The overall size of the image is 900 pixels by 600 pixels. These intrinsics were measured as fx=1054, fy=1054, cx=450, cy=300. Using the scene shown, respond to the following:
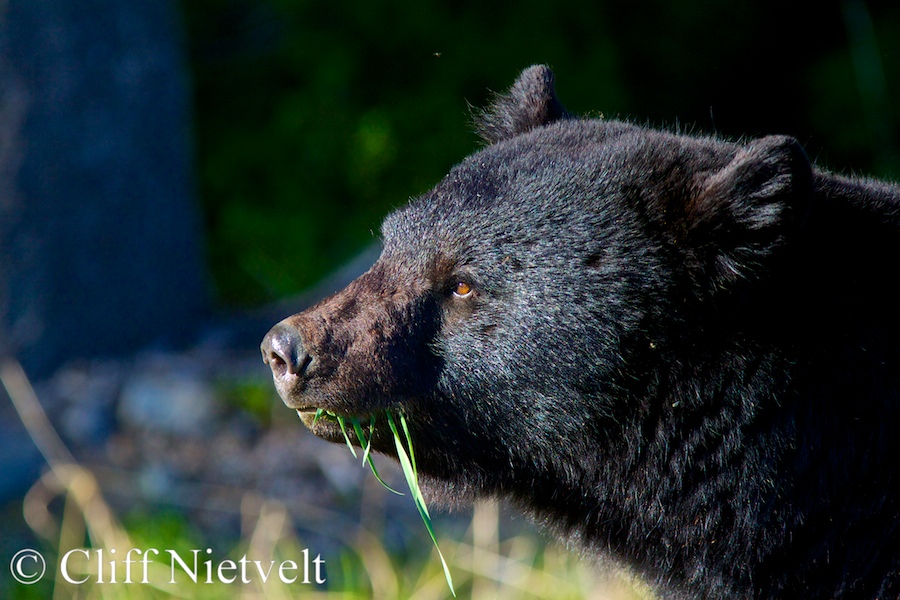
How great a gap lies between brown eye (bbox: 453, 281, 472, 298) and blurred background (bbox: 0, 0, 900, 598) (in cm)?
102

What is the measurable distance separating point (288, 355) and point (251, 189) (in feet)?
20.8

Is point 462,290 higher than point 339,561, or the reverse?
point 462,290

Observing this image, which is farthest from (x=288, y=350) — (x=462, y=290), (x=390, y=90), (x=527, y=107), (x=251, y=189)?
(x=251, y=189)

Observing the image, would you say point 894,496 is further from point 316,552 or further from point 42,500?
point 42,500

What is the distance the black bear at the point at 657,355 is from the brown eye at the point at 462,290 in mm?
14

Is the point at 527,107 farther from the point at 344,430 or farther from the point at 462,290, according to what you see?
the point at 344,430

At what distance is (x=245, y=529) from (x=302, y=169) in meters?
4.01

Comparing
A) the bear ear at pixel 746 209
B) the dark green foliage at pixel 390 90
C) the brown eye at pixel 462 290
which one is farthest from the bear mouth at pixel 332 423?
the dark green foliage at pixel 390 90

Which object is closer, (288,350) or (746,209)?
(746,209)

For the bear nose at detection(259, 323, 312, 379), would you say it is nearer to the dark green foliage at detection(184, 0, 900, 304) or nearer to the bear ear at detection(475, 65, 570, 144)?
the bear ear at detection(475, 65, 570, 144)

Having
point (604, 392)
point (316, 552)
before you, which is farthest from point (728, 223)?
point (316, 552)

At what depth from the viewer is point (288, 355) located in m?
2.62

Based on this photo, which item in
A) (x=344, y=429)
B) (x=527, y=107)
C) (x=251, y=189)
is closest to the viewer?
(x=344, y=429)

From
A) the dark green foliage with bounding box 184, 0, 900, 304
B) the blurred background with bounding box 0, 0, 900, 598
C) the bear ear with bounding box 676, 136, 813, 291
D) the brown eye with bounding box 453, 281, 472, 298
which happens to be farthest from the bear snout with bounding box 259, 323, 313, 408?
the dark green foliage with bounding box 184, 0, 900, 304
